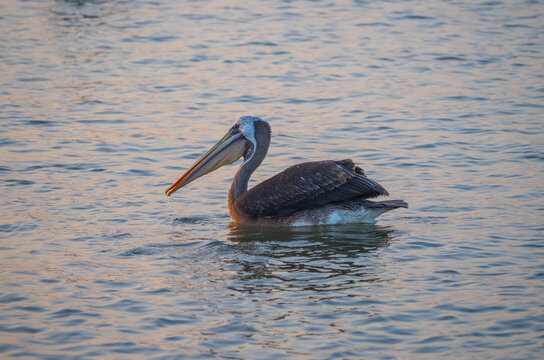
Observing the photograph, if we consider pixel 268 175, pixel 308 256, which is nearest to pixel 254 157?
pixel 268 175

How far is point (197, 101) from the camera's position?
493 inches

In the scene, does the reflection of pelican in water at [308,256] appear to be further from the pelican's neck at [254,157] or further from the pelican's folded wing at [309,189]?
the pelican's neck at [254,157]

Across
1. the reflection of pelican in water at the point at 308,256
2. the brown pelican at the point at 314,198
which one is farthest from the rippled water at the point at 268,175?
the brown pelican at the point at 314,198

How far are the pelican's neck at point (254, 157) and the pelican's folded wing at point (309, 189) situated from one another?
1.27ft

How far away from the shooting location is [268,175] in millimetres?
9648

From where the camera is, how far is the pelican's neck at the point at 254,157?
8.57 metres

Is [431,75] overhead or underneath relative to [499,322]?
overhead

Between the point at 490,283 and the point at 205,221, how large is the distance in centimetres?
296

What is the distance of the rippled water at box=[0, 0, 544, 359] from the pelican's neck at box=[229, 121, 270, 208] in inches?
13.5

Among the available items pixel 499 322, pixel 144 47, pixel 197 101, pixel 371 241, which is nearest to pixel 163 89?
pixel 197 101

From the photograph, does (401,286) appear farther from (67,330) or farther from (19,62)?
(19,62)

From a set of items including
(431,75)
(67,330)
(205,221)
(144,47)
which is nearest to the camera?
(67,330)

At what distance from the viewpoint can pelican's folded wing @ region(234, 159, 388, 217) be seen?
8.08 m

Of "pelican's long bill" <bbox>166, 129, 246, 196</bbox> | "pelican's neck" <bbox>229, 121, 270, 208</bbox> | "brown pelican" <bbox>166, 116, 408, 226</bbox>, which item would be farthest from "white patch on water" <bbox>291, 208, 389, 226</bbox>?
"pelican's long bill" <bbox>166, 129, 246, 196</bbox>
